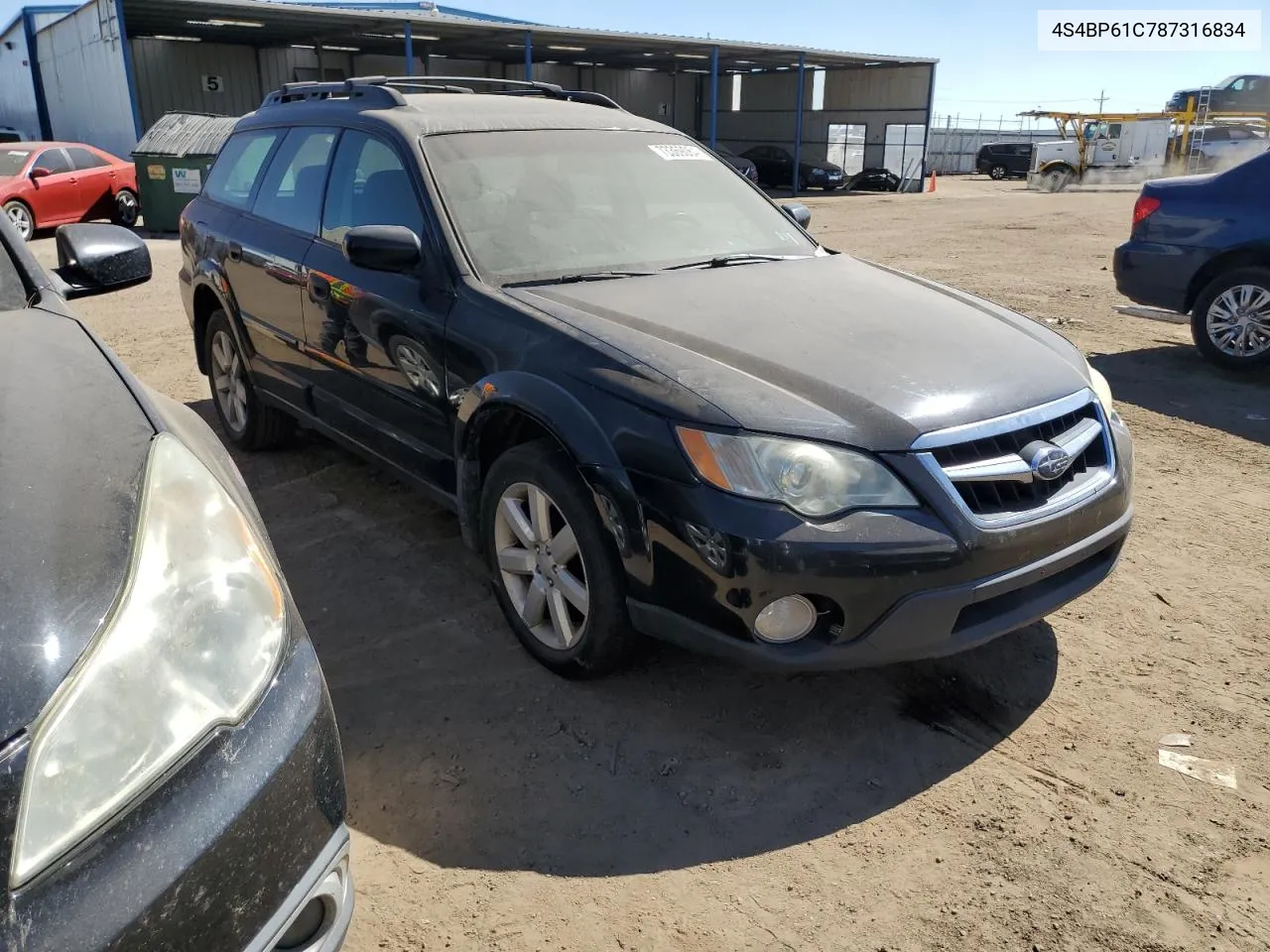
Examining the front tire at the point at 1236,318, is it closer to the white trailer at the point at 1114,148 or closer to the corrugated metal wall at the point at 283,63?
the corrugated metal wall at the point at 283,63

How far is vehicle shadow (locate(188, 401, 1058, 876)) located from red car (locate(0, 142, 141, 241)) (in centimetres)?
1411

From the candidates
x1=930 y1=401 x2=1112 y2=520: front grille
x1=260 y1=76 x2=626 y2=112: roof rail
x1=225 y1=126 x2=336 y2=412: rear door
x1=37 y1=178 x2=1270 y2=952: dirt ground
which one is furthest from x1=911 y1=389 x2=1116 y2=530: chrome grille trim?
x1=225 y1=126 x2=336 y2=412: rear door

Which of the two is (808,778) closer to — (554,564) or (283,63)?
(554,564)

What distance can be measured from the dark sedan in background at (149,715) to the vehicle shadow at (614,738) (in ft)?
3.13

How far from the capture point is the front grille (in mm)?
2521

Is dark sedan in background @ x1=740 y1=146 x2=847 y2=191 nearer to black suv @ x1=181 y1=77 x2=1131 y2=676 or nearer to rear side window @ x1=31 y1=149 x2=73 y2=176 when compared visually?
rear side window @ x1=31 y1=149 x2=73 y2=176

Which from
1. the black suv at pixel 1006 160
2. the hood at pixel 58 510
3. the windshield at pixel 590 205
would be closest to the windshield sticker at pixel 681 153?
Answer: the windshield at pixel 590 205

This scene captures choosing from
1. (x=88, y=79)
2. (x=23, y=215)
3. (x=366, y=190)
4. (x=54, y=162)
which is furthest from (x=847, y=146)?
(x=366, y=190)

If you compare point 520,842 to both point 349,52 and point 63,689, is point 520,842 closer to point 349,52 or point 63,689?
point 63,689

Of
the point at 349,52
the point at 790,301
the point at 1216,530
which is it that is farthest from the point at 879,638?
the point at 349,52

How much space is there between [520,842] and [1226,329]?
21.1 ft

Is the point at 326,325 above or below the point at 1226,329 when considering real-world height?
above

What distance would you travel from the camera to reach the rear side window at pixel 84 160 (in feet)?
52.0

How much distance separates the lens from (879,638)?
249cm
